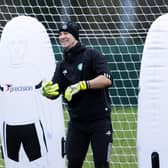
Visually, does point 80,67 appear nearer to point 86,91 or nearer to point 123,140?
point 86,91

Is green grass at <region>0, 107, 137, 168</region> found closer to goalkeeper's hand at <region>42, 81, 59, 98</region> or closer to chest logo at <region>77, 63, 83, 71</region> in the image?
goalkeeper's hand at <region>42, 81, 59, 98</region>

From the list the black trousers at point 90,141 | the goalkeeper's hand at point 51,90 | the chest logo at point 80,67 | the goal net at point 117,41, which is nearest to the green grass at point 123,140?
the goal net at point 117,41

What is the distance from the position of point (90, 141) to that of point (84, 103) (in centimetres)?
33

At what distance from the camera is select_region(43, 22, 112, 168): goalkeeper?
598 cm

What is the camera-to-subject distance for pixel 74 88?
5840 millimetres

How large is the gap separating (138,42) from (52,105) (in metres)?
4.09

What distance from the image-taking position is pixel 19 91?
21.4 ft

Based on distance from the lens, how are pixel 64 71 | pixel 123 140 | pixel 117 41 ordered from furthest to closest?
pixel 117 41 → pixel 123 140 → pixel 64 71

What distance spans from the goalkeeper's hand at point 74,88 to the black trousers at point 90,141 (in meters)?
0.31

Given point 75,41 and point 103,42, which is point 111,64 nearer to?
point 103,42

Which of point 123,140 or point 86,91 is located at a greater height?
point 86,91

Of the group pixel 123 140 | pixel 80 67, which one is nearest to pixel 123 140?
pixel 123 140

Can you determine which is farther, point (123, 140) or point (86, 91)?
point (123, 140)

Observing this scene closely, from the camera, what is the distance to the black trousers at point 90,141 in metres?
5.98
